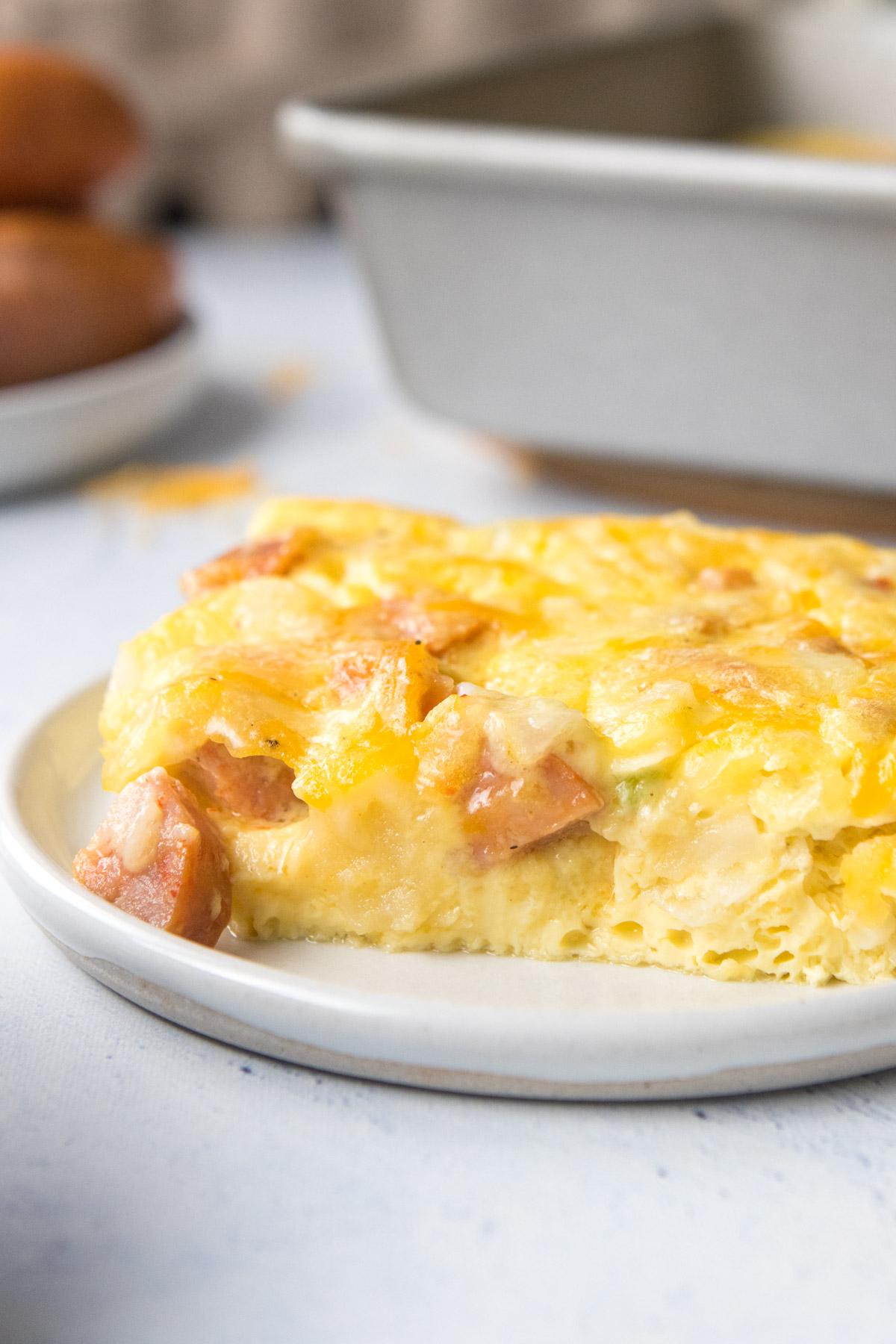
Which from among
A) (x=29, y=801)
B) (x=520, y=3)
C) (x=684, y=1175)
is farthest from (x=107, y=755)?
(x=520, y=3)

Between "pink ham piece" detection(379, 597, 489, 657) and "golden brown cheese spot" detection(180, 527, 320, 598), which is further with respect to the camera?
"golden brown cheese spot" detection(180, 527, 320, 598)

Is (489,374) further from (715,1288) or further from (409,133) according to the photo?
(715,1288)

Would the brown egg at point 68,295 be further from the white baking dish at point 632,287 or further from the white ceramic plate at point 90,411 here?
the white baking dish at point 632,287

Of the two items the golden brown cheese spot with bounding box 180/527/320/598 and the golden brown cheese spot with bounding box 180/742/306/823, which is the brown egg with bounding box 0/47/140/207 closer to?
the golden brown cheese spot with bounding box 180/527/320/598

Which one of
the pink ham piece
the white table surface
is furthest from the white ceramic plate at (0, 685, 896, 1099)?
the pink ham piece

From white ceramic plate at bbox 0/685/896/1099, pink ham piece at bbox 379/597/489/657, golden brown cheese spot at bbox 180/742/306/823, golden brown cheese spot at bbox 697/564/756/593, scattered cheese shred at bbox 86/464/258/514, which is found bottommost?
scattered cheese shred at bbox 86/464/258/514

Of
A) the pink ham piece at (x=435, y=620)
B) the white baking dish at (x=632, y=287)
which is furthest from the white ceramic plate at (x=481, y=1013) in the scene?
the white baking dish at (x=632, y=287)
